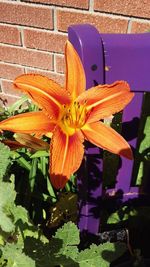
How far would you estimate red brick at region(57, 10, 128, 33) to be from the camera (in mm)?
1539

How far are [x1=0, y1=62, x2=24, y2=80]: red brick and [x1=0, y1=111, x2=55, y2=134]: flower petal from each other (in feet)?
3.95

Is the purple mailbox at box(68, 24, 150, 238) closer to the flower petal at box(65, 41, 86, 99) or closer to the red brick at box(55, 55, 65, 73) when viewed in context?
the flower petal at box(65, 41, 86, 99)

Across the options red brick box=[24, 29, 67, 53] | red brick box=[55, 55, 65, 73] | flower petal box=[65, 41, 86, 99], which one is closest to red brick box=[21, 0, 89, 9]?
red brick box=[24, 29, 67, 53]

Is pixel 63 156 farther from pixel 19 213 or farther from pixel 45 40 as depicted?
pixel 45 40

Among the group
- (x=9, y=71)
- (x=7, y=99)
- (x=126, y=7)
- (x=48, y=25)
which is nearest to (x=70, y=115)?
(x=126, y=7)

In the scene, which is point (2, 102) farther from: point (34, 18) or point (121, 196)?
point (121, 196)

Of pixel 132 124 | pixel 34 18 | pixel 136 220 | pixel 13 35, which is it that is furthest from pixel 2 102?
pixel 132 124

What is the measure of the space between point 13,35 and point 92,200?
1015 millimetres

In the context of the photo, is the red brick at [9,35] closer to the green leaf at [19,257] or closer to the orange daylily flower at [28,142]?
the orange daylily flower at [28,142]

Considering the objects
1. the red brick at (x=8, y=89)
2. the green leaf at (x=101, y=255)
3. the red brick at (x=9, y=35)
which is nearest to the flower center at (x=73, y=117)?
the green leaf at (x=101, y=255)

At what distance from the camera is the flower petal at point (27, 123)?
70cm

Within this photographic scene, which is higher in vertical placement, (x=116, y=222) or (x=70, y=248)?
(x=70, y=248)

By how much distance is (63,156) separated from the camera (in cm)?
72

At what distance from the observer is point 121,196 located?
50.3 inches
